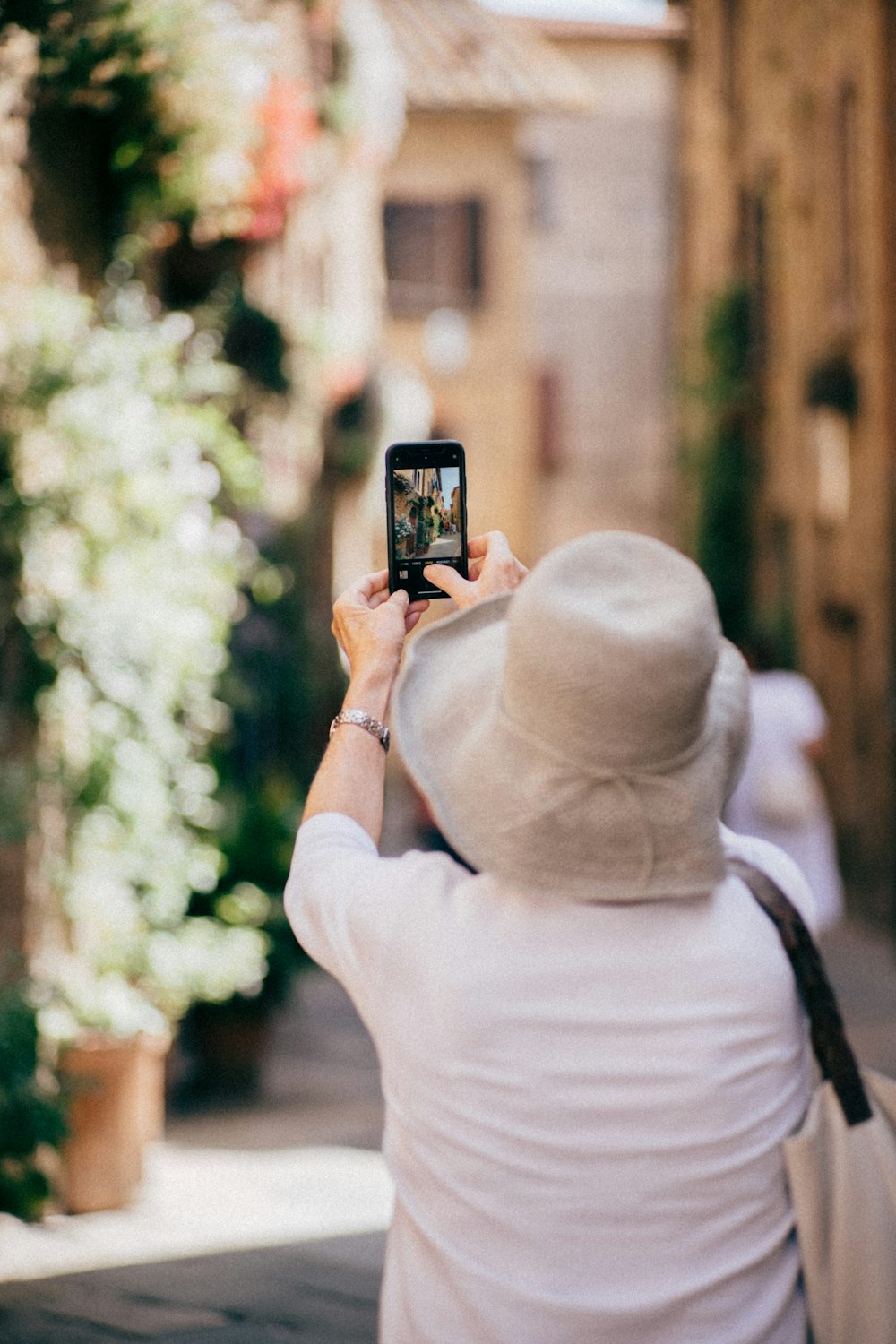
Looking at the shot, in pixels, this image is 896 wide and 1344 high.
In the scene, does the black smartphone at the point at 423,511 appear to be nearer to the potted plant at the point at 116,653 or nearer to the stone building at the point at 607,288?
the potted plant at the point at 116,653

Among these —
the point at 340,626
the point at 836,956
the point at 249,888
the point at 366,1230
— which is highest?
the point at 340,626

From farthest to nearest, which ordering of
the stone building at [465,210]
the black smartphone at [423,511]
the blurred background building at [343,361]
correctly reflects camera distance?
the stone building at [465,210] < the blurred background building at [343,361] < the black smartphone at [423,511]

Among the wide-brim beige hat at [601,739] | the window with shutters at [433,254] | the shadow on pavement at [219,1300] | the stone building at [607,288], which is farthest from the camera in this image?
the stone building at [607,288]

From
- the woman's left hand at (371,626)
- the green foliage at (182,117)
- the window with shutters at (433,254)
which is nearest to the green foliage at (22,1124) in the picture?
the woman's left hand at (371,626)

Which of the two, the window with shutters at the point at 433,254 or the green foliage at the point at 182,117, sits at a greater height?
the window with shutters at the point at 433,254

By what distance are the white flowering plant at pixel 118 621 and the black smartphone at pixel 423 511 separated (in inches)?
131

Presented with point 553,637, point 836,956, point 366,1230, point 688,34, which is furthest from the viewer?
point 688,34

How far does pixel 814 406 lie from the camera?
13164 mm

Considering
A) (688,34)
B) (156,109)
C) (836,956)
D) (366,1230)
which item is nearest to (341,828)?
(366,1230)

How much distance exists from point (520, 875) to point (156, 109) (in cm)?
540

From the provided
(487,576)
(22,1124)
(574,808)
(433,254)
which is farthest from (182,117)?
(433,254)

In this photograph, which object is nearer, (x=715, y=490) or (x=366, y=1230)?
(x=366, y=1230)

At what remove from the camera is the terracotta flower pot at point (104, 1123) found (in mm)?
5598

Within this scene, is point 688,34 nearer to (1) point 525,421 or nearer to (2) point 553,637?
(1) point 525,421
